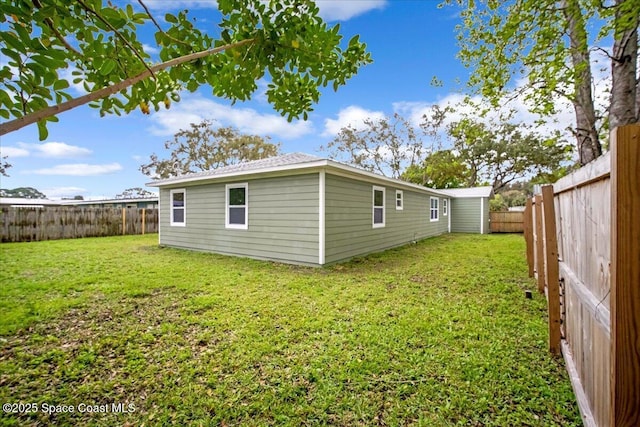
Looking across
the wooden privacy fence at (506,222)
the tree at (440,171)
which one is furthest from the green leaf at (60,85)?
the tree at (440,171)

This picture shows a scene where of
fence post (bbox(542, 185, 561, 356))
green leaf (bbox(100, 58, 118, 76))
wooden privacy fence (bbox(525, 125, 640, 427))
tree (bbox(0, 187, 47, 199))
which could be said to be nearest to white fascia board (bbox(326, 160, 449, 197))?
fence post (bbox(542, 185, 561, 356))

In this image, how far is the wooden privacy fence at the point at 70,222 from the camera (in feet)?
37.2

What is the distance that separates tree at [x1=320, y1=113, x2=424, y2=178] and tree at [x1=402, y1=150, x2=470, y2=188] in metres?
0.72

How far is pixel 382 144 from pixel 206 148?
1489cm

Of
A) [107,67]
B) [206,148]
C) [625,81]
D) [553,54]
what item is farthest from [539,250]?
[206,148]

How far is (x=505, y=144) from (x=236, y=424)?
2653cm

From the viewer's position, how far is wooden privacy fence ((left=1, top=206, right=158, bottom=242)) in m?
11.4

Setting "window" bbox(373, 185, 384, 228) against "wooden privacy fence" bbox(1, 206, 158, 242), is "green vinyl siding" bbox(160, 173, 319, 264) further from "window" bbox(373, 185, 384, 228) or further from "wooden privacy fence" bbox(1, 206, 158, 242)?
"wooden privacy fence" bbox(1, 206, 158, 242)

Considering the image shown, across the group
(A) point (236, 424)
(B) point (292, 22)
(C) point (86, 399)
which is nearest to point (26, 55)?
(B) point (292, 22)

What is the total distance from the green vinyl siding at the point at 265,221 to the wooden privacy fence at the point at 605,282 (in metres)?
4.86

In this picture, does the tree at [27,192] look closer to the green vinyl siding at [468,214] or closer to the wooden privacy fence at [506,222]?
the green vinyl siding at [468,214]

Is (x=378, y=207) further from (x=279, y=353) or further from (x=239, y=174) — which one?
(x=279, y=353)

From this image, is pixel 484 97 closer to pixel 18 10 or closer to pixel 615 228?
pixel 615 228

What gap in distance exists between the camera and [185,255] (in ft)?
27.7
